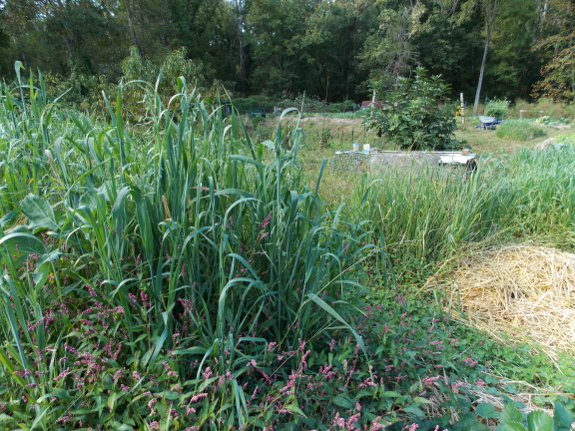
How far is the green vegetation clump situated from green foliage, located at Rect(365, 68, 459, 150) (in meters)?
5.96

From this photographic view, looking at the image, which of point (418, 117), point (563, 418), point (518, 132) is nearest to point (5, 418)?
point (563, 418)

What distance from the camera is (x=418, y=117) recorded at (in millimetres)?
6465

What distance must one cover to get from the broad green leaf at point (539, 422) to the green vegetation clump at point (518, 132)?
12.2m

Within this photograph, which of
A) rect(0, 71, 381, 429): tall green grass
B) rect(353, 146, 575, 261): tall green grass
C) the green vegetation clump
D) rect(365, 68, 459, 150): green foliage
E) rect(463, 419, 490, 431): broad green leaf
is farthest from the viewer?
the green vegetation clump

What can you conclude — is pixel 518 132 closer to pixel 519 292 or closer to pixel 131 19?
pixel 519 292

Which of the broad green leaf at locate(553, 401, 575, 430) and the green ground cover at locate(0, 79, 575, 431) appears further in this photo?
the broad green leaf at locate(553, 401, 575, 430)

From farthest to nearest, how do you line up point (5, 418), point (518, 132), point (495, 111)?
point (495, 111) → point (518, 132) → point (5, 418)

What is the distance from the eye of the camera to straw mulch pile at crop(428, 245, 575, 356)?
2.10m

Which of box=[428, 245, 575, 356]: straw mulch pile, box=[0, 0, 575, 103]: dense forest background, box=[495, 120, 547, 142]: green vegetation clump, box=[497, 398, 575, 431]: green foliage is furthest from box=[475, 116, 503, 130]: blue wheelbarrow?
box=[497, 398, 575, 431]: green foliage

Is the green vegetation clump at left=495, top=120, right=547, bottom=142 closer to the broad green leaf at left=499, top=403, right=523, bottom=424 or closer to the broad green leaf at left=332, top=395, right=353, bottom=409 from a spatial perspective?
the broad green leaf at left=499, top=403, right=523, bottom=424

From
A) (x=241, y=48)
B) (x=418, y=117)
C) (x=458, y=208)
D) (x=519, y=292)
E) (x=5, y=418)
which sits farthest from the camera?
(x=241, y=48)

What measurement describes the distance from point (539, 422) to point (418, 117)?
611 centimetres

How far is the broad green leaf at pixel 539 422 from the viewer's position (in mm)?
1062

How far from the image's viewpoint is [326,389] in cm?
114
